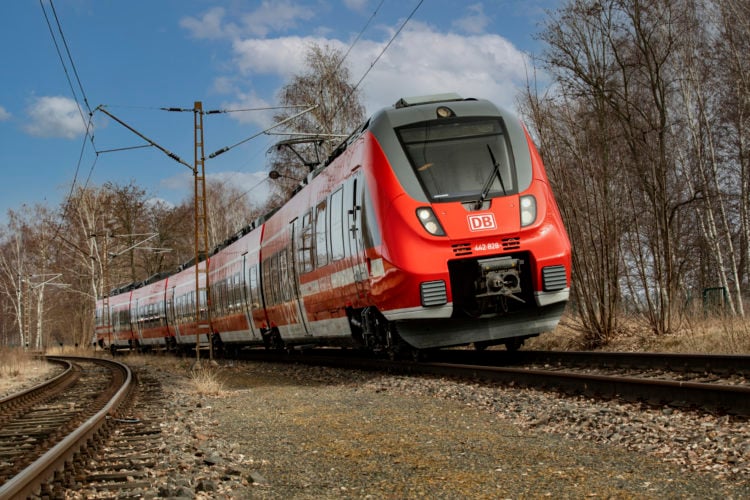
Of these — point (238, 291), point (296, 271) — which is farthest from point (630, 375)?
point (238, 291)

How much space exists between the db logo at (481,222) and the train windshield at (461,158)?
0.87ft

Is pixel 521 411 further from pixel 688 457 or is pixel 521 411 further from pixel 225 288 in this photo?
pixel 225 288

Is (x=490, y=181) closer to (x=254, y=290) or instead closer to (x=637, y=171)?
(x=637, y=171)

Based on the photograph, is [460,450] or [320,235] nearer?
[460,450]

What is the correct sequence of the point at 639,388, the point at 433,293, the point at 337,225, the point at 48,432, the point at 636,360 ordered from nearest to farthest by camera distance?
the point at 639,388
the point at 48,432
the point at 636,360
the point at 433,293
the point at 337,225

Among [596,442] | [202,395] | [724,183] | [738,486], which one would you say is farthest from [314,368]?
[724,183]

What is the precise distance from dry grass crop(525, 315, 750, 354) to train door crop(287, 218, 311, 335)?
436cm

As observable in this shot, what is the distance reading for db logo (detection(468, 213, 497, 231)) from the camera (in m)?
9.58

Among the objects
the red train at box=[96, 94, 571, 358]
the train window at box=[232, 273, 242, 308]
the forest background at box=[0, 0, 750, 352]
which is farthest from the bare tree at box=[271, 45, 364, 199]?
the red train at box=[96, 94, 571, 358]

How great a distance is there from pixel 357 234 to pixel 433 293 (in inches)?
73.8

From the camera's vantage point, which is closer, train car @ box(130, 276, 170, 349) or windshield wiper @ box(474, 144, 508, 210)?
windshield wiper @ box(474, 144, 508, 210)

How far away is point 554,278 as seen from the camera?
973 centimetres

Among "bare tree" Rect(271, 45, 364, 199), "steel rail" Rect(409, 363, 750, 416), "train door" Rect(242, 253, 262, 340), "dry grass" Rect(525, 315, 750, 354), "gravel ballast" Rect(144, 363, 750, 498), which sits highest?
"bare tree" Rect(271, 45, 364, 199)

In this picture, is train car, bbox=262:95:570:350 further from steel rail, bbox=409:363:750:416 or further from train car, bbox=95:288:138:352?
train car, bbox=95:288:138:352
